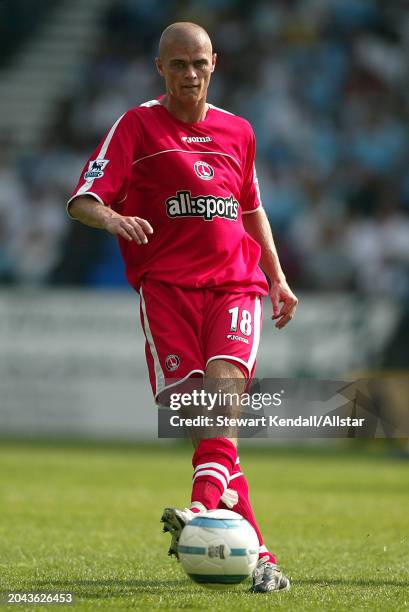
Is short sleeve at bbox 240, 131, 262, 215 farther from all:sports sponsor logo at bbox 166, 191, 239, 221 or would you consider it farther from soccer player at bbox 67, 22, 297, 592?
all:sports sponsor logo at bbox 166, 191, 239, 221

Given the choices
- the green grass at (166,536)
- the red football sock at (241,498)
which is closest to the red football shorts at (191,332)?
the red football sock at (241,498)

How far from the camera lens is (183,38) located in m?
5.40

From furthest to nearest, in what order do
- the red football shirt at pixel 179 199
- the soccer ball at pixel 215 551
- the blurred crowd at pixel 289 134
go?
the blurred crowd at pixel 289 134 < the red football shirt at pixel 179 199 < the soccer ball at pixel 215 551

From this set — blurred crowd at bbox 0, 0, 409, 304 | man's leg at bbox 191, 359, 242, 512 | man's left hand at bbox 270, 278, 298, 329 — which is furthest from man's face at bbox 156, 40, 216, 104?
blurred crowd at bbox 0, 0, 409, 304

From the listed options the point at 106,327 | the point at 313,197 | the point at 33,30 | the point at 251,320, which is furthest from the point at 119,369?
the point at 251,320

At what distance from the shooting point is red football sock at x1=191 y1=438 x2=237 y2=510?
17.2 ft

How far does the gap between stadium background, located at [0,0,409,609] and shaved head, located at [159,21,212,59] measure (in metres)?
8.89

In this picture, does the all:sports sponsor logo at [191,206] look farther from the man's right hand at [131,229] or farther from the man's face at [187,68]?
the man's right hand at [131,229]

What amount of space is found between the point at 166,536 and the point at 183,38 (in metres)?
3.50

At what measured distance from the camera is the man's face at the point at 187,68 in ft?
17.7

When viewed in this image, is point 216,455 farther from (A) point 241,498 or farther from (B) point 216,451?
(A) point 241,498

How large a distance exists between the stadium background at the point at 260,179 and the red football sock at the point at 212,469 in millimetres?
8553

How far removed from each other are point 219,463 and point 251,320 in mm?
708

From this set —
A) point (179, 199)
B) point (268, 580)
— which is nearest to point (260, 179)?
point (179, 199)
